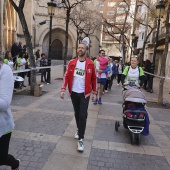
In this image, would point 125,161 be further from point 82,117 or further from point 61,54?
point 61,54

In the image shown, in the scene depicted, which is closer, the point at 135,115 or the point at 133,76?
the point at 135,115

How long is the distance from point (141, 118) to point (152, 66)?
9076 millimetres

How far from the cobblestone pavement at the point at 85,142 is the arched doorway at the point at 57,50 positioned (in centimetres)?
3203

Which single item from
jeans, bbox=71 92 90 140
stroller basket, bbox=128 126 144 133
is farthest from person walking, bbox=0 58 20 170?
stroller basket, bbox=128 126 144 133

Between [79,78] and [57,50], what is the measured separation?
35.0 meters

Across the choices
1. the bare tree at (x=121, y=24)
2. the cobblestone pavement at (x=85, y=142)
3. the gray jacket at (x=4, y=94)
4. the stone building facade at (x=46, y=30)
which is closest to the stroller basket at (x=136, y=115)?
the cobblestone pavement at (x=85, y=142)

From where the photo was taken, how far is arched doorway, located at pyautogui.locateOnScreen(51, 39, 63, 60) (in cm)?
3812

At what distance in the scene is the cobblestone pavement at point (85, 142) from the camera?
361cm

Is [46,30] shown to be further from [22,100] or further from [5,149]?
[5,149]

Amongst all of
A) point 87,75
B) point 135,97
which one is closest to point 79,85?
point 87,75

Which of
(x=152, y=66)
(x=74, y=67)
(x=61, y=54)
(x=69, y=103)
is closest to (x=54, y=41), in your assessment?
(x=61, y=54)

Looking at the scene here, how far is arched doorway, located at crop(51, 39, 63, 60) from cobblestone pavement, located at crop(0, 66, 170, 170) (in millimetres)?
32025

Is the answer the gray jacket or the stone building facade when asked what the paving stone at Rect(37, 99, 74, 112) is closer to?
the gray jacket

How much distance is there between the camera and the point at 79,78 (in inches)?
160
